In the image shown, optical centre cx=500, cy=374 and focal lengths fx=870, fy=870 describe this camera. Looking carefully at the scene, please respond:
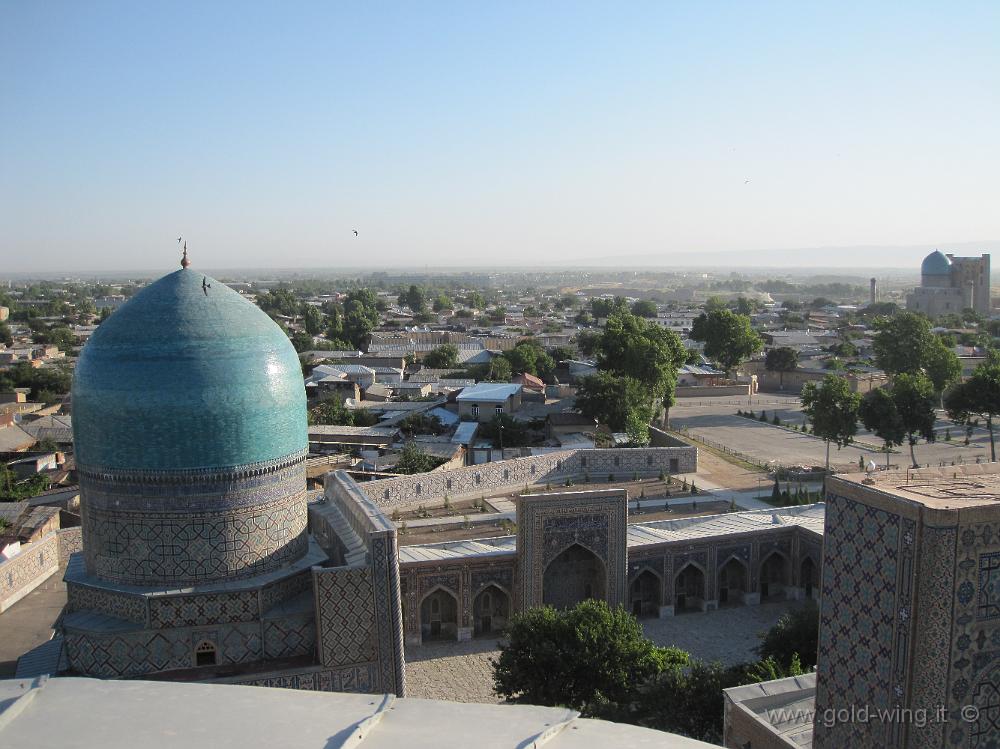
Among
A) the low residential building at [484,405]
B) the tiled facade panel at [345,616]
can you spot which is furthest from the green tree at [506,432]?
the tiled facade panel at [345,616]

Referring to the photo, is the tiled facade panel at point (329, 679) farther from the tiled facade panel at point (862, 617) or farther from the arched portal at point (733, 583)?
the arched portal at point (733, 583)

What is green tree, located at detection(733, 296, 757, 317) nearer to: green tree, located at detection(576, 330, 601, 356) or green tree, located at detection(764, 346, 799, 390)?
green tree, located at detection(576, 330, 601, 356)

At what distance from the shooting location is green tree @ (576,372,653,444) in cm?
2525

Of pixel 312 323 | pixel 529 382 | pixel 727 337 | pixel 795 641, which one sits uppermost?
pixel 727 337

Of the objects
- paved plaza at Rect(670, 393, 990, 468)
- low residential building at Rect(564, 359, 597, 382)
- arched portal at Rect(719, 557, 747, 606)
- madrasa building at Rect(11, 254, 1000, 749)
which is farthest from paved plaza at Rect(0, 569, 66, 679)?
low residential building at Rect(564, 359, 597, 382)

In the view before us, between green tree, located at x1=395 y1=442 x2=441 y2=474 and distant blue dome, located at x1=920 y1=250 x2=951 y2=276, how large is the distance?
58.4 m

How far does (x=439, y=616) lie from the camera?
1330 centimetres

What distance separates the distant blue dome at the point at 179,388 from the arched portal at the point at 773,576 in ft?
29.2

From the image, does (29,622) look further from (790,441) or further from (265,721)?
(790,441)

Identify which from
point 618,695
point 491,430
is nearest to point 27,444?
point 491,430

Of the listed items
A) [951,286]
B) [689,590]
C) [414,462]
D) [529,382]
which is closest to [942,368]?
[529,382]

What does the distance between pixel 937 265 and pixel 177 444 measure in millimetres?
69488

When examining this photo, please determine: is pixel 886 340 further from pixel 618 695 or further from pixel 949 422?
pixel 618 695

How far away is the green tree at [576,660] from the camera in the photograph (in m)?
9.88
